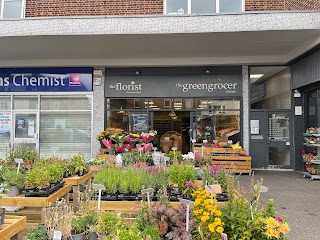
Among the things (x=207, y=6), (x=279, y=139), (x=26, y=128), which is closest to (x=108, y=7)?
(x=207, y=6)

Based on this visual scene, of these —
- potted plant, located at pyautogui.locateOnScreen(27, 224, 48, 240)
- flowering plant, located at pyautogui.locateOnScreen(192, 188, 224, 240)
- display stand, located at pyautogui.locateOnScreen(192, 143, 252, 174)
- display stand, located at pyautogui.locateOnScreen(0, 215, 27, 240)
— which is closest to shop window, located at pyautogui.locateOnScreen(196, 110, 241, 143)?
display stand, located at pyautogui.locateOnScreen(192, 143, 252, 174)

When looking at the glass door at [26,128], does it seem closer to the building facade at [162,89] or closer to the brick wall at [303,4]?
the building facade at [162,89]

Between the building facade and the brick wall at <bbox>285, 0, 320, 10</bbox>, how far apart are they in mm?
33

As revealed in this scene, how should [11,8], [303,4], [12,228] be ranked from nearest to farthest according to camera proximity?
[12,228], [303,4], [11,8]

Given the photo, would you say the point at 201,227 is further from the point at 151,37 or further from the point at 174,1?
the point at 174,1

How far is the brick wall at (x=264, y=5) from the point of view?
9242mm

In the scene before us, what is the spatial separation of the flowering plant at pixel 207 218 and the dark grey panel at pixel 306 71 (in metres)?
6.99

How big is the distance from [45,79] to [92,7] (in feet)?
9.86

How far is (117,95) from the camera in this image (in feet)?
34.8

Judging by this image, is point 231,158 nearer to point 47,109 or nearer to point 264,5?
point 264,5

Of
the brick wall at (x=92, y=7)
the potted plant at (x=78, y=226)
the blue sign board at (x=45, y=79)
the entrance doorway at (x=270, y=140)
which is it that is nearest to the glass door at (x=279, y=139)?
the entrance doorway at (x=270, y=140)

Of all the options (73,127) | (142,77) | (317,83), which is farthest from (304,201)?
(73,127)

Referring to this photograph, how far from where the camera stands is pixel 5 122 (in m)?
10.9

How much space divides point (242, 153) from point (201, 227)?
7341mm
